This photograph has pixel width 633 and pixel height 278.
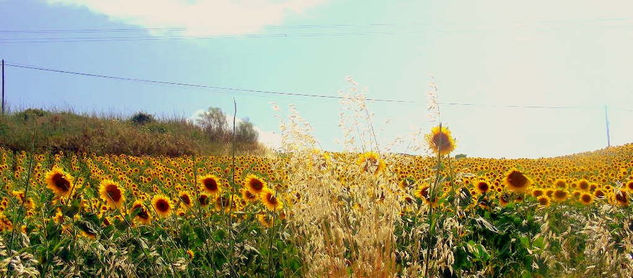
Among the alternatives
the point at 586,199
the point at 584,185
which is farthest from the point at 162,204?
the point at 584,185

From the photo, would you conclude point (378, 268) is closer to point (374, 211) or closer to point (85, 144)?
point (374, 211)

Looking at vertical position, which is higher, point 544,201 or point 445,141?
point 445,141

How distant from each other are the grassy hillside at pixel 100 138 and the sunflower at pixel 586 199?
9.14 m

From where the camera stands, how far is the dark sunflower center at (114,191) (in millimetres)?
3355

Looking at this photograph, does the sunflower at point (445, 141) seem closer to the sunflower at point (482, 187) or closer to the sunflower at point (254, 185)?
the sunflower at point (482, 187)

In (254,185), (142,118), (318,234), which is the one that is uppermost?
(142,118)

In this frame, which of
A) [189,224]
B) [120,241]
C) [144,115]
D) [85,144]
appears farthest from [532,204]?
[144,115]

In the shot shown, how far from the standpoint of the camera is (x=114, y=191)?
3381 millimetres

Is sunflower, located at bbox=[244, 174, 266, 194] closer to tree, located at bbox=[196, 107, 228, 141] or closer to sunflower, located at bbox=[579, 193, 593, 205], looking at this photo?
sunflower, located at bbox=[579, 193, 593, 205]

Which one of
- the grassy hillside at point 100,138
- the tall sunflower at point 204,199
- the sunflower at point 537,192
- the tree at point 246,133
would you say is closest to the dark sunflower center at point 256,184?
the tall sunflower at point 204,199

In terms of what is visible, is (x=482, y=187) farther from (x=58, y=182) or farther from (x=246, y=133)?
(x=246, y=133)

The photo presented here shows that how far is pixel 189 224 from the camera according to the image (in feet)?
11.0

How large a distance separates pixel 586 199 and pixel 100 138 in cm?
1226

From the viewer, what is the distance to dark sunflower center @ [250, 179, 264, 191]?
3.62 metres
